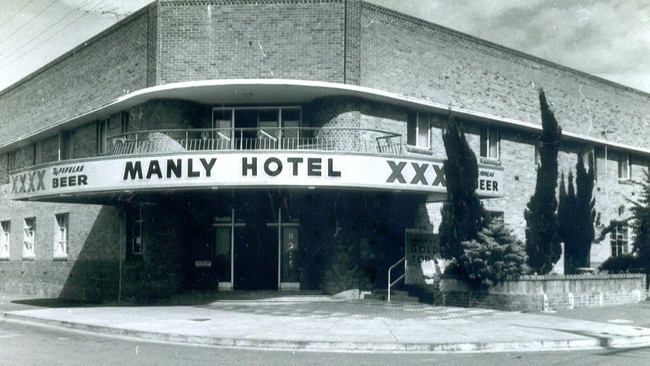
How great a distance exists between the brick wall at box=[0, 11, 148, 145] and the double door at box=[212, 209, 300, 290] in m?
5.76

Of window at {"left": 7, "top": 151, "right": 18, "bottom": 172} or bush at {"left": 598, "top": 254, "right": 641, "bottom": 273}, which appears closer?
bush at {"left": 598, "top": 254, "right": 641, "bottom": 273}

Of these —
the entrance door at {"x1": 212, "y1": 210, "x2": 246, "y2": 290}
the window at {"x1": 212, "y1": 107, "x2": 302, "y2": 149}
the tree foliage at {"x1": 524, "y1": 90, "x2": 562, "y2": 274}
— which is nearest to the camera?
the tree foliage at {"x1": 524, "y1": 90, "x2": 562, "y2": 274}

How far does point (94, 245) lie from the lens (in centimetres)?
2538

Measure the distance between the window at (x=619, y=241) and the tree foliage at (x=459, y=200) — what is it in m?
14.9

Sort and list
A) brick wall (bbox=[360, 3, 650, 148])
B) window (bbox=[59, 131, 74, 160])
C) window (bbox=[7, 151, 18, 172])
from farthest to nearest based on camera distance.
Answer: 1. window (bbox=[7, 151, 18, 172])
2. window (bbox=[59, 131, 74, 160])
3. brick wall (bbox=[360, 3, 650, 148])

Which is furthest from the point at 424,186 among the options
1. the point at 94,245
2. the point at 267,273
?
the point at 94,245

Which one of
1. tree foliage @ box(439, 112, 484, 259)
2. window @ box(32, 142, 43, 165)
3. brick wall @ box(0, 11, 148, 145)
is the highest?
brick wall @ box(0, 11, 148, 145)

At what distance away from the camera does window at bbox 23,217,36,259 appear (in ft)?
99.2

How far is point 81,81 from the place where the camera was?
86.9 feet

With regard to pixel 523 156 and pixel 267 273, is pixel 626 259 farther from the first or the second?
pixel 267 273

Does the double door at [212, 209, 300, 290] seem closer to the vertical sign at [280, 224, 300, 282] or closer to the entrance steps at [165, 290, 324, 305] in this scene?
the vertical sign at [280, 224, 300, 282]

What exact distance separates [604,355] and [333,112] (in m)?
11.8

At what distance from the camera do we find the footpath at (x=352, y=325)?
12.7m

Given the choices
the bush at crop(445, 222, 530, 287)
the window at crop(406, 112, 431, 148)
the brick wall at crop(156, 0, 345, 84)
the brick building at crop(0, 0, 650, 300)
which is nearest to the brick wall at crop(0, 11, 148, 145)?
the brick building at crop(0, 0, 650, 300)
